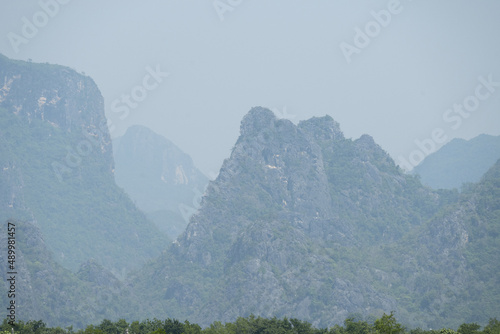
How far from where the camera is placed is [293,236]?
530 feet

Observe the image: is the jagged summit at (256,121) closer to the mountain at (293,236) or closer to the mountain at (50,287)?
the mountain at (293,236)

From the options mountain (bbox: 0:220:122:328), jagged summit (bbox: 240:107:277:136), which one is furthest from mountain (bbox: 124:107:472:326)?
mountain (bbox: 0:220:122:328)

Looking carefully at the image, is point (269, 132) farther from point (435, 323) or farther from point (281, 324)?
point (281, 324)

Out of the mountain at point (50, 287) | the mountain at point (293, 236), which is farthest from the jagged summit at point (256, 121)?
the mountain at point (50, 287)

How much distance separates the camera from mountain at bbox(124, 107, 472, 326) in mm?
150500

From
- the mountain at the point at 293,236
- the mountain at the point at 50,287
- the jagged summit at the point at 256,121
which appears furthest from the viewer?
the jagged summit at the point at 256,121

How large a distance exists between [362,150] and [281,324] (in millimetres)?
101742

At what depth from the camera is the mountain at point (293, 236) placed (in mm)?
150500

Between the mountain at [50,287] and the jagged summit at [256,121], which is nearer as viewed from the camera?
the mountain at [50,287]

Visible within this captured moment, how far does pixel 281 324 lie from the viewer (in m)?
99.7

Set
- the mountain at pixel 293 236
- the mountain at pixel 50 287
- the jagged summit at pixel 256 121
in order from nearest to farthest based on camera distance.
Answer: the mountain at pixel 293 236 → the mountain at pixel 50 287 → the jagged summit at pixel 256 121

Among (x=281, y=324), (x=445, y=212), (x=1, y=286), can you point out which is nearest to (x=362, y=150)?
(x=445, y=212)

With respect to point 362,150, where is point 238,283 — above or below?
below

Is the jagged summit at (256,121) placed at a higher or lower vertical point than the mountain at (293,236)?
higher
